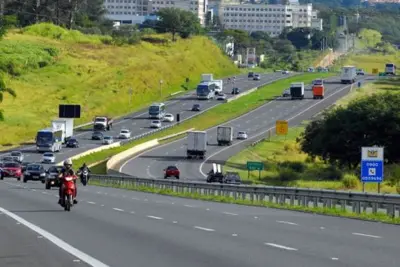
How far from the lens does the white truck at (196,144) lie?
9612 centimetres

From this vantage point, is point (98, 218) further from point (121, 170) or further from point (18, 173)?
point (121, 170)

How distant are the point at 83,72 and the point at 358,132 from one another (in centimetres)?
7624

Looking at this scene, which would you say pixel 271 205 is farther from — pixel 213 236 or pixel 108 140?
pixel 108 140

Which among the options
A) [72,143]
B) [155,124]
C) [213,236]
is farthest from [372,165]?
[155,124]

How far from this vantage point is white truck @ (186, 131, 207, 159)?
96125 millimetres

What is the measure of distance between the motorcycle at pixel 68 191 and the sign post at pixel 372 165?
32.0 feet

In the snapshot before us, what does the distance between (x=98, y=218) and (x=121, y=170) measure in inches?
1979

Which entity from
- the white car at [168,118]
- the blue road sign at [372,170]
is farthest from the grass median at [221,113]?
the blue road sign at [372,170]

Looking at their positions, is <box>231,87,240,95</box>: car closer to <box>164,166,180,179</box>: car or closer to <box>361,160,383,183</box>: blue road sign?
<box>164,166,180,179</box>: car

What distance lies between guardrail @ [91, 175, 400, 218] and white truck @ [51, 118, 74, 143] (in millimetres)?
45193

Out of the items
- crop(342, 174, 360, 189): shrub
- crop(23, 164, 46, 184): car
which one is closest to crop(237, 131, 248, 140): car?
crop(23, 164, 46, 184): car

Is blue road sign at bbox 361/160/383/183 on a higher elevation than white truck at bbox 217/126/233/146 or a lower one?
lower

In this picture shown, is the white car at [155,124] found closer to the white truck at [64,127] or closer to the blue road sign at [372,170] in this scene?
the white truck at [64,127]

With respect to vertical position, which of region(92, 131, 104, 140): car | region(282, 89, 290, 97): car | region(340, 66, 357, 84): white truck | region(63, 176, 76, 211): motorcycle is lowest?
region(63, 176, 76, 211): motorcycle
